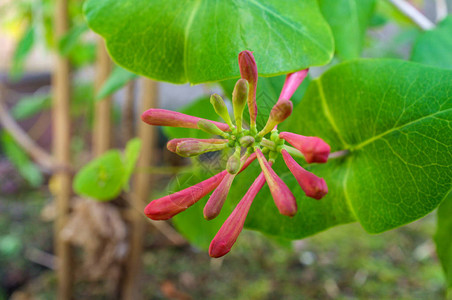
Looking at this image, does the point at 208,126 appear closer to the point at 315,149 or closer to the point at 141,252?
the point at 315,149

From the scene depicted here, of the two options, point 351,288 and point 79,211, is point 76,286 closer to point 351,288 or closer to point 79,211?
point 79,211

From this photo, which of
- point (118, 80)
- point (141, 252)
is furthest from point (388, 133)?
point (141, 252)

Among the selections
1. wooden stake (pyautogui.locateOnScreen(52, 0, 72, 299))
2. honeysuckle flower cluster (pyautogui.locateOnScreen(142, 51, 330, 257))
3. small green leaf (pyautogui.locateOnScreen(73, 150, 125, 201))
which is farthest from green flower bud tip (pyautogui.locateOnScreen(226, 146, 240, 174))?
wooden stake (pyautogui.locateOnScreen(52, 0, 72, 299))

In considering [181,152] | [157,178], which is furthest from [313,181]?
[157,178]

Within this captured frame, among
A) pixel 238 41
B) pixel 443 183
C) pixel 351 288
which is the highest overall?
pixel 238 41

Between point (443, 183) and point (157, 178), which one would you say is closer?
point (443, 183)

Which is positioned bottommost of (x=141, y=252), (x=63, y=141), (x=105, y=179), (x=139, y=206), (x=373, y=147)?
(x=141, y=252)

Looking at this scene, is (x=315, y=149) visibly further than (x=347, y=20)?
No

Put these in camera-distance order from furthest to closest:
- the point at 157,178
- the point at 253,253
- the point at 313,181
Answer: the point at 157,178 < the point at 253,253 < the point at 313,181

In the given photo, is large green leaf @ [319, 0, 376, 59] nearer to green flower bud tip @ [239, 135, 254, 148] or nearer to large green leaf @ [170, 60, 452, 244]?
large green leaf @ [170, 60, 452, 244]
